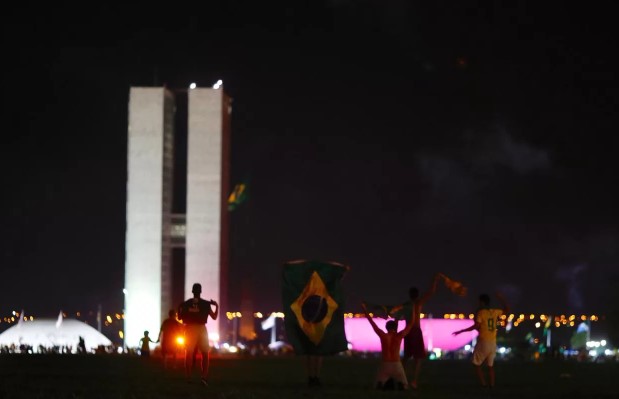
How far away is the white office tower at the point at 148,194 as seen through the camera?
2645 inches

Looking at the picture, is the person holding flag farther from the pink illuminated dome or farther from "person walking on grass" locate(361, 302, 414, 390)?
the pink illuminated dome

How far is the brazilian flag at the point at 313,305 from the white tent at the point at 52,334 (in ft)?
141

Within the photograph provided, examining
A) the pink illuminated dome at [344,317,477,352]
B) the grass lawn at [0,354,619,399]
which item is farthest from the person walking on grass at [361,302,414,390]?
the pink illuminated dome at [344,317,477,352]

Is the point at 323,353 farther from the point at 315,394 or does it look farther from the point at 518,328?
the point at 518,328

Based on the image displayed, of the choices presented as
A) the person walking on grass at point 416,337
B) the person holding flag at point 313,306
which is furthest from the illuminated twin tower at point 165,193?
the person walking on grass at point 416,337

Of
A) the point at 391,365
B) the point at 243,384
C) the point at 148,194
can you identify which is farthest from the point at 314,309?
the point at 148,194

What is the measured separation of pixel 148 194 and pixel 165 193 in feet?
4.29

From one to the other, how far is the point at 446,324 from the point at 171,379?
2221 inches

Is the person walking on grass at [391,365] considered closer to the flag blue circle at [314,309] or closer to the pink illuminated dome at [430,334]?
the flag blue circle at [314,309]

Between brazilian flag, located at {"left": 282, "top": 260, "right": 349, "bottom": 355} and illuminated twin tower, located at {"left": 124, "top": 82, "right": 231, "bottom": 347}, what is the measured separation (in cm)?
5169

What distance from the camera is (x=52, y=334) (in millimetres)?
58594

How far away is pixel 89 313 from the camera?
3250 inches

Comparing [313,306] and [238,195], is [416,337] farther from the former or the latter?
[238,195]

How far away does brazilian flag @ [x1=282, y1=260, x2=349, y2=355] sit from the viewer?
15438mm
